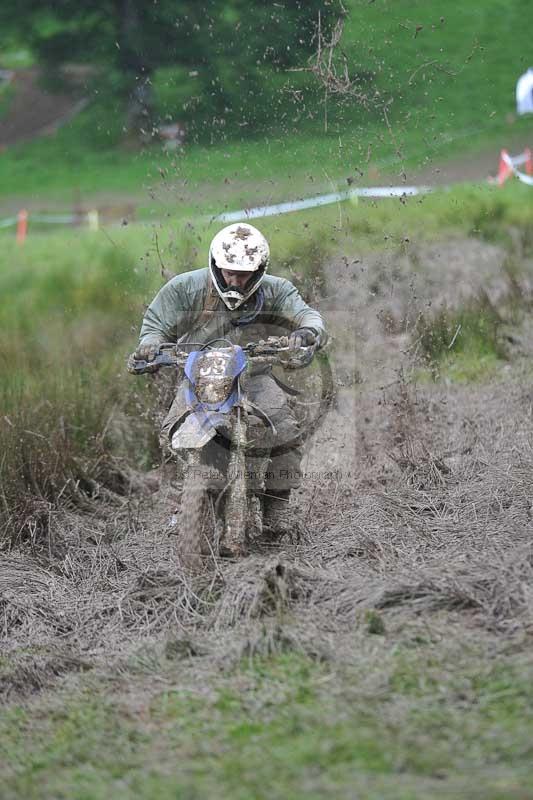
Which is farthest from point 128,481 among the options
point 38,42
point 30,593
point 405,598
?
point 38,42

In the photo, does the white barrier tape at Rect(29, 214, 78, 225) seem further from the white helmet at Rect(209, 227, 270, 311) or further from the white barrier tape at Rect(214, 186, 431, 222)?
the white helmet at Rect(209, 227, 270, 311)

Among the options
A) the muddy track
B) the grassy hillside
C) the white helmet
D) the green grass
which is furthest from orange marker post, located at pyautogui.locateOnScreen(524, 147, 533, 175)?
the green grass

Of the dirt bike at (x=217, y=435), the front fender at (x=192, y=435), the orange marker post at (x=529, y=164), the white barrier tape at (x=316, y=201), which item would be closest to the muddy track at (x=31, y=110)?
the orange marker post at (x=529, y=164)

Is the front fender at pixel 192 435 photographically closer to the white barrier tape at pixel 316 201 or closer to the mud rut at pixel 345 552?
the mud rut at pixel 345 552

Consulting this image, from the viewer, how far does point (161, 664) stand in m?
5.44

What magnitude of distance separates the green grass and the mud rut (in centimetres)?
30

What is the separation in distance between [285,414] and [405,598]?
1.61 metres

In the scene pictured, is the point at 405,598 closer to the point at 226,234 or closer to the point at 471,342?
the point at 226,234

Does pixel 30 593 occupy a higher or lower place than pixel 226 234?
lower

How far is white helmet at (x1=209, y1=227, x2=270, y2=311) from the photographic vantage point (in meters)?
6.71

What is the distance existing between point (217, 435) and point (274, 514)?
750 millimetres

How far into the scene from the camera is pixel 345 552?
689 cm

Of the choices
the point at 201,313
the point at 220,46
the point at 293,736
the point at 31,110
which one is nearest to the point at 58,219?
the point at 31,110

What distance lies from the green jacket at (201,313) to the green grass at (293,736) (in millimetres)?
2358
